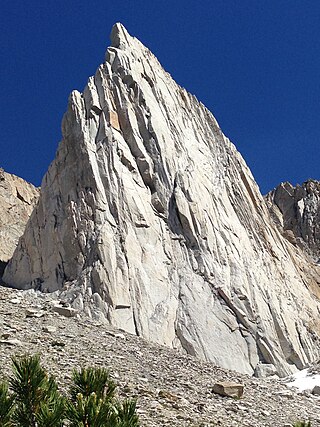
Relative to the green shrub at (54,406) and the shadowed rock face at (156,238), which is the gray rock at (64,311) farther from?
the green shrub at (54,406)

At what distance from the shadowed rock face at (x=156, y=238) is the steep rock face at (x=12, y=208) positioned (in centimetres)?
1403

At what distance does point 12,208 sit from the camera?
66.2 m

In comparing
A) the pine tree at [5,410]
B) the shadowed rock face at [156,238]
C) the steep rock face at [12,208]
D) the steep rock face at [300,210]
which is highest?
the steep rock face at [300,210]

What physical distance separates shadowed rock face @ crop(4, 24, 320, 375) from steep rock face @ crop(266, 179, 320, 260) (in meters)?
44.3

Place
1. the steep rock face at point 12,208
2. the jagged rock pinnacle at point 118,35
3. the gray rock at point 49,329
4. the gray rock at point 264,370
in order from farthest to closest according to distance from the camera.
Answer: the steep rock face at point 12,208
the jagged rock pinnacle at point 118,35
the gray rock at point 264,370
the gray rock at point 49,329

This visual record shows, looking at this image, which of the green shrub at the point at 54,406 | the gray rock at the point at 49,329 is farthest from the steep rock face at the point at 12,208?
the green shrub at the point at 54,406

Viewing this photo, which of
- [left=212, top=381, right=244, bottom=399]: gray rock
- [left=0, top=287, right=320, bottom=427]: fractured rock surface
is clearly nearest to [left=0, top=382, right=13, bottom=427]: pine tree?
[left=0, top=287, right=320, bottom=427]: fractured rock surface

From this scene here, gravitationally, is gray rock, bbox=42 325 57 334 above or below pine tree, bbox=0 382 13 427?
above

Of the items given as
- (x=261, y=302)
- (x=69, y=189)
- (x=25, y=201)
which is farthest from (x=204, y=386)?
(x=25, y=201)

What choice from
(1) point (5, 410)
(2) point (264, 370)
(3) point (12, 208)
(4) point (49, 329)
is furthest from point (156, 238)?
(3) point (12, 208)

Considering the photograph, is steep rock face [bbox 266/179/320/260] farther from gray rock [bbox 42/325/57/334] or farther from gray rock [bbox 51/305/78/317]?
gray rock [bbox 42/325/57/334]

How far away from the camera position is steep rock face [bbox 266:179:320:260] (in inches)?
3602

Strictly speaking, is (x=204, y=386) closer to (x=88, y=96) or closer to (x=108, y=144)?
(x=108, y=144)

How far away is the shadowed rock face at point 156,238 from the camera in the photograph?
35156 mm
